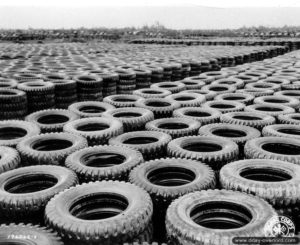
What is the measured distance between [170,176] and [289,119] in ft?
8.54

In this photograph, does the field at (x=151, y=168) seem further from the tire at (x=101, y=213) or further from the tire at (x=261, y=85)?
the tire at (x=261, y=85)

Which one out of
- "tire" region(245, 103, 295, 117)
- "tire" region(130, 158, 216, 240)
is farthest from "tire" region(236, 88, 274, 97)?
"tire" region(130, 158, 216, 240)

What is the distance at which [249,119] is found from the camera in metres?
5.86

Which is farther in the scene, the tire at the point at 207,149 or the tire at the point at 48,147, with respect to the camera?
the tire at the point at 48,147

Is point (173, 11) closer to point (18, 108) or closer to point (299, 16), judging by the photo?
Answer: point (299, 16)

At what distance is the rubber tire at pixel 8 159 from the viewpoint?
396 centimetres

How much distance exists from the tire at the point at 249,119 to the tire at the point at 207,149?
38.1 inches

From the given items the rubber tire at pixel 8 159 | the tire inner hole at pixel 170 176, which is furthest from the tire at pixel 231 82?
the rubber tire at pixel 8 159

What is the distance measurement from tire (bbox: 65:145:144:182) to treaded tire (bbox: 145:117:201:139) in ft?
3.13

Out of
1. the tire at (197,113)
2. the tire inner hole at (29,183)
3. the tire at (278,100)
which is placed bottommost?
the tire inner hole at (29,183)

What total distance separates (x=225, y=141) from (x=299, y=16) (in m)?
143

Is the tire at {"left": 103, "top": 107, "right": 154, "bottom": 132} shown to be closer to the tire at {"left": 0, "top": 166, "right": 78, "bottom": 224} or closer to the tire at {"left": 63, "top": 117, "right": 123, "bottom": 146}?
the tire at {"left": 63, "top": 117, "right": 123, "bottom": 146}

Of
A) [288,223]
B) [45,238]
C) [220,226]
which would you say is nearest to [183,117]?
[220,226]

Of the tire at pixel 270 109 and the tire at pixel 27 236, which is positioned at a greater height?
the tire at pixel 270 109
